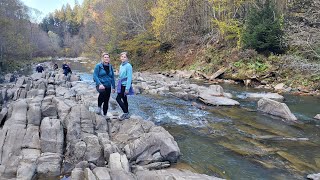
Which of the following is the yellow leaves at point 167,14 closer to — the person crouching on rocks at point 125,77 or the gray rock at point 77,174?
the person crouching on rocks at point 125,77

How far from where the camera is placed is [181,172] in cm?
620

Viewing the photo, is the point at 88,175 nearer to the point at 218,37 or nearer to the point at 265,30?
the point at 265,30

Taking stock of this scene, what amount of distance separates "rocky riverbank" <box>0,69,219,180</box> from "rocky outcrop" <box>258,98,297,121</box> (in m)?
6.22

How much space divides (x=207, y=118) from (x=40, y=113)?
20.6 feet

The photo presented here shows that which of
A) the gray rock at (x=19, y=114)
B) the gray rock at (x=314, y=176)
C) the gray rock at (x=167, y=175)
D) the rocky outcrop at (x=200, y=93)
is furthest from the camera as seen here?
the rocky outcrop at (x=200, y=93)

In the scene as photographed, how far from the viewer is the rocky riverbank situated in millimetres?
6070

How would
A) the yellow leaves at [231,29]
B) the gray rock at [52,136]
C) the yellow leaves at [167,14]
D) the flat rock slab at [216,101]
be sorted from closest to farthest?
the gray rock at [52,136], the flat rock slab at [216,101], the yellow leaves at [231,29], the yellow leaves at [167,14]

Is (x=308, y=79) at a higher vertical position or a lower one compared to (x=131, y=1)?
lower

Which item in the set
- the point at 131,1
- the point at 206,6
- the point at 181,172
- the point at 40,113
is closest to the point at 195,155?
the point at 181,172

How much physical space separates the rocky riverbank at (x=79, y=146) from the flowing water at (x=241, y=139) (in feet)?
2.76

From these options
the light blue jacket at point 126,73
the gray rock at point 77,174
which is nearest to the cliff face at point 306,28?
the light blue jacket at point 126,73

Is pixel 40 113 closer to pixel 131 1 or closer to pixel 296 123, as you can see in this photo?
pixel 296 123

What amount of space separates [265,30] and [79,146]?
2004cm

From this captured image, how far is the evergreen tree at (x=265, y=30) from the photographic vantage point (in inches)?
Answer: 900
